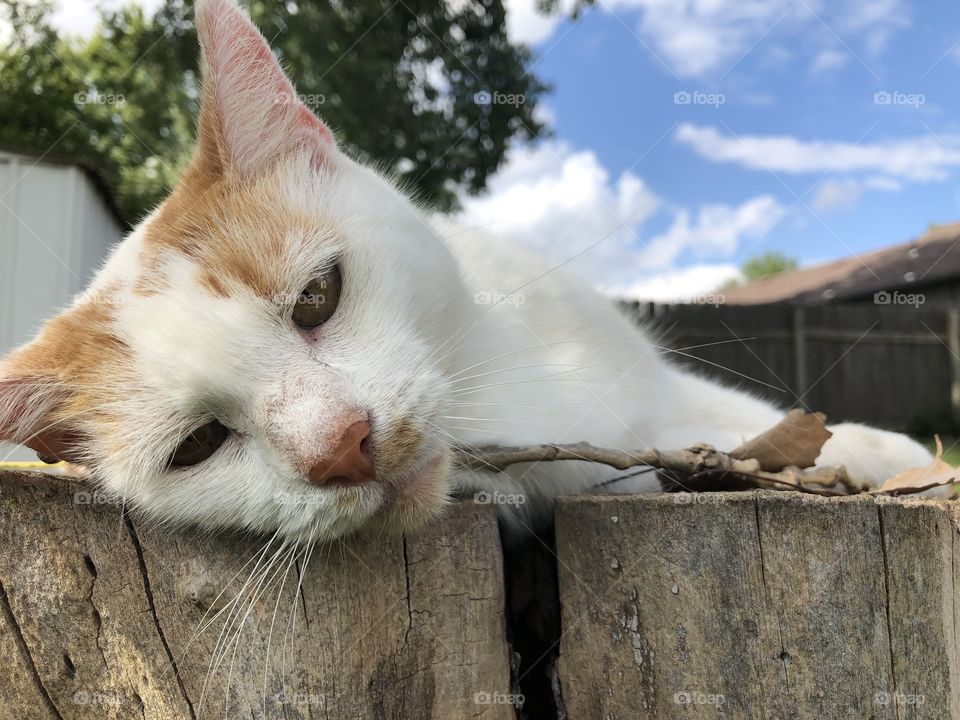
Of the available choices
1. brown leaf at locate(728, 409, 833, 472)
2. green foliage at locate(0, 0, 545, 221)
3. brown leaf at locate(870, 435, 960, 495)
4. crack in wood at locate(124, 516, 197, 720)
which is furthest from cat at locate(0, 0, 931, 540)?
green foliage at locate(0, 0, 545, 221)

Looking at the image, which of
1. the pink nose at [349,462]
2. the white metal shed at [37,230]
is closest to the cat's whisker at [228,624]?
the pink nose at [349,462]

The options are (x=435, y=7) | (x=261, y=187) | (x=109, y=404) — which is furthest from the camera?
(x=435, y=7)

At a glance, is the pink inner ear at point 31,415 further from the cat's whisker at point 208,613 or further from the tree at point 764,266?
the tree at point 764,266

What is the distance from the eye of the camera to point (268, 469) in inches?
53.5

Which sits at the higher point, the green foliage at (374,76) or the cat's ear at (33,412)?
the green foliage at (374,76)

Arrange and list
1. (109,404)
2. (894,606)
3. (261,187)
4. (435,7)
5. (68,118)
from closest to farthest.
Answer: (894,606), (109,404), (261,187), (435,7), (68,118)

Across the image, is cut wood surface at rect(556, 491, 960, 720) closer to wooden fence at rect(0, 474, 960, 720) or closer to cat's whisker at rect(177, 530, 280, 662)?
wooden fence at rect(0, 474, 960, 720)

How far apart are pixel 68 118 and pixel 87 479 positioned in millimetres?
12733

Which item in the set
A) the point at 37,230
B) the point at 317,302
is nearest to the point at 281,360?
the point at 317,302

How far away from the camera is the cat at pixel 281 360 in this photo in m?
1.35

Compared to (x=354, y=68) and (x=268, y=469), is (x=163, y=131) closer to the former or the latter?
(x=354, y=68)

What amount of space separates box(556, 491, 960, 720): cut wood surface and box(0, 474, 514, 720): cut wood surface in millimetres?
296

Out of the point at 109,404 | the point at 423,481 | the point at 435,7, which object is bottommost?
the point at 423,481

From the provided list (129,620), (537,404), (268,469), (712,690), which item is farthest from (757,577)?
(129,620)
